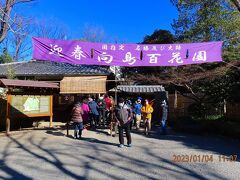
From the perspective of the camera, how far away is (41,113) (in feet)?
58.1

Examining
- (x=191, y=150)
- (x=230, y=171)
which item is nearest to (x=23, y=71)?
(x=191, y=150)

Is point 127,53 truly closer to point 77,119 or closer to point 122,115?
point 122,115

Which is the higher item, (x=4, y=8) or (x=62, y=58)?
(x=4, y=8)

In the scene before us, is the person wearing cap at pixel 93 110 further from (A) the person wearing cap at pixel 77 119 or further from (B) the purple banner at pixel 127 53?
(B) the purple banner at pixel 127 53

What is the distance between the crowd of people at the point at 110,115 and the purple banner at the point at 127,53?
6.05 ft

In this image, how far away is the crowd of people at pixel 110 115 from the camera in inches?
499

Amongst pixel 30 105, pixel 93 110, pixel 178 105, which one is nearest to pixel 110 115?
pixel 93 110

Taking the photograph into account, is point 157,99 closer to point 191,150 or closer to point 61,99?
point 61,99

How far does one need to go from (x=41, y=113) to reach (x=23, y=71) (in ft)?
26.5

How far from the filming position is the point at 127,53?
14.2 meters

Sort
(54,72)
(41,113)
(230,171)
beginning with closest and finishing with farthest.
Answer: (230,171) < (41,113) < (54,72)
